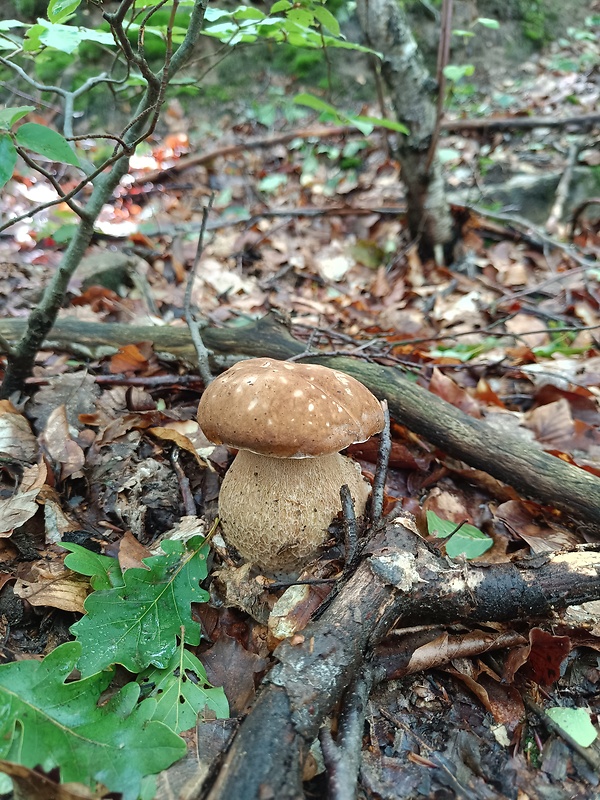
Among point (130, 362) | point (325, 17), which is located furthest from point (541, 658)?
point (325, 17)

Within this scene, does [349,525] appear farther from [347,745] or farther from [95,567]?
[95,567]

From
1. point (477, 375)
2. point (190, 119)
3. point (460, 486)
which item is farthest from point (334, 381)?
point (190, 119)

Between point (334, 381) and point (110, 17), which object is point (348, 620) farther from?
point (110, 17)

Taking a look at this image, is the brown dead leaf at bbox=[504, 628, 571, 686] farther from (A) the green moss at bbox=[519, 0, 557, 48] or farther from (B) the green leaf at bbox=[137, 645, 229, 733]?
(A) the green moss at bbox=[519, 0, 557, 48]

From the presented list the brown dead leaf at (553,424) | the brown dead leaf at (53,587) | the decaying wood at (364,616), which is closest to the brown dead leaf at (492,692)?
the decaying wood at (364,616)

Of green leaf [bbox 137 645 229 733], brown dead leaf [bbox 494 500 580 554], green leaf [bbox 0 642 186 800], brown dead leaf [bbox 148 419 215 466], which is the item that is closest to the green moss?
brown dead leaf [bbox 494 500 580 554]
